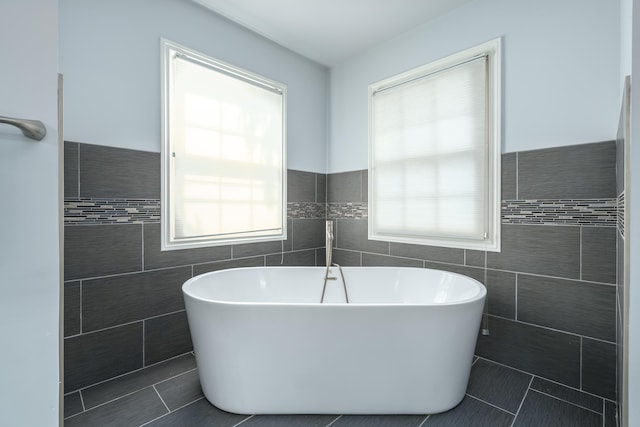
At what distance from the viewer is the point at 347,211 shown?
3189 mm

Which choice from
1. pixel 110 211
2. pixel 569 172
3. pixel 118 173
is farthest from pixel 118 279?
pixel 569 172

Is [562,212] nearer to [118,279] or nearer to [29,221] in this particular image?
[29,221]

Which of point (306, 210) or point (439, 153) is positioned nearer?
point (439, 153)

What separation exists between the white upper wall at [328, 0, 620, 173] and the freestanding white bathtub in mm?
1237

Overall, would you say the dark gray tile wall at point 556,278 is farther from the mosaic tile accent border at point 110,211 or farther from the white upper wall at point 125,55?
the white upper wall at point 125,55

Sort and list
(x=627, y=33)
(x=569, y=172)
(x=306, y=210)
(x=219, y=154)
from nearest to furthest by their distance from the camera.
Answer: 1. (x=627, y=33)
2. (x=569, y=172)
3. (x=219, y=154)
4. (x=306, y=210)

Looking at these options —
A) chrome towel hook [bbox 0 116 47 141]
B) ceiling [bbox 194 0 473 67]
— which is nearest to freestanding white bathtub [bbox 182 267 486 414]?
chrome towel hook [bbox 0 116 47 141]

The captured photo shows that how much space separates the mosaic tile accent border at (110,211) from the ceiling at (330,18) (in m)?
1.59

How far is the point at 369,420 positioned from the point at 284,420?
1.44 ft

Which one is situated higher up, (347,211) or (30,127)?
(30,127)

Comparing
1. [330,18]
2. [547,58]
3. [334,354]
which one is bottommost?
[334,354]

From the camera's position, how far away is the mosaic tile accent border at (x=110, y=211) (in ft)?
5.90

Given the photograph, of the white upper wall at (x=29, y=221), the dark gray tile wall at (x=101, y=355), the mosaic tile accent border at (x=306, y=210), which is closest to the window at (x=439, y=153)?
A: the mosaic tile accent border at (x=306, y=210)

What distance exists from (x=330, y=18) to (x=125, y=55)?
1.56m
